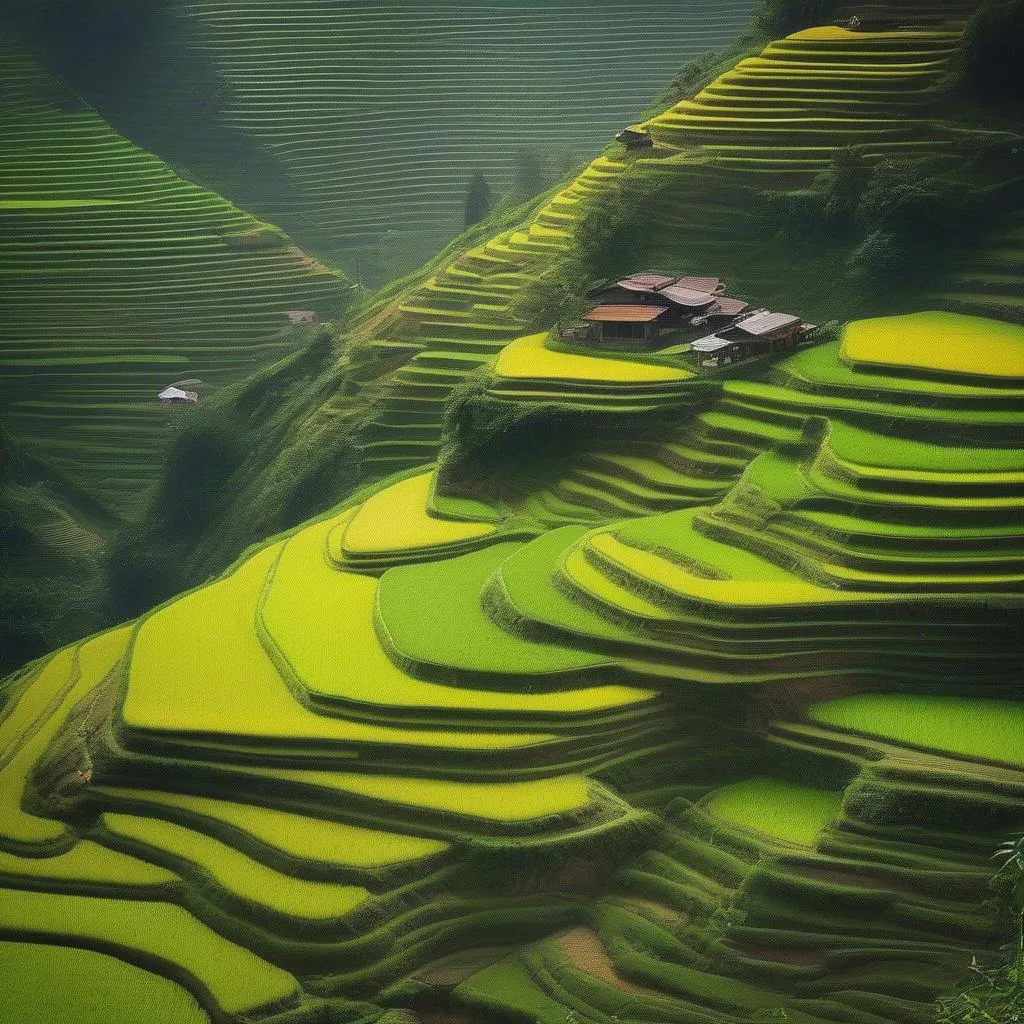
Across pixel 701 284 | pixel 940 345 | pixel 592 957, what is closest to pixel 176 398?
pixel 701 284

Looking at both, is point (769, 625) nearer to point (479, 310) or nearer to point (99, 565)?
point (479, 310)

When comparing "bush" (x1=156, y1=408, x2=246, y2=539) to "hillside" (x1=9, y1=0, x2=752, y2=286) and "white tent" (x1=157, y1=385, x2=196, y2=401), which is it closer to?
"white tent" (x1=157, y1=385, x2=196, y2=401)

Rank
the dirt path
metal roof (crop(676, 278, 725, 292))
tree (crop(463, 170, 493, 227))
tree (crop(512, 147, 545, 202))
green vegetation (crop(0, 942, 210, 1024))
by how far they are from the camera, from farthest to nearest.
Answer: tree (crop(463, 170, 493, 227))
tree (crop(512, 147, 545, 202))
metal roof (crop(676, 278, 725, 292))
the dirt path
green vegetation (crop(0, 942, 210, 1024))

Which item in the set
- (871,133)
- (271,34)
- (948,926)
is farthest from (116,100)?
(948,926)

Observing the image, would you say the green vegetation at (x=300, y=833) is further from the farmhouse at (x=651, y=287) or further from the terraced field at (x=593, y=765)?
the farmhouse at (x=651, y=287)

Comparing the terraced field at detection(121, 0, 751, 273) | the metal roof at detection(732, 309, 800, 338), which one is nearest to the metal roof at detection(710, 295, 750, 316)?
the metal roof at detection(732, 309, 800, 338)

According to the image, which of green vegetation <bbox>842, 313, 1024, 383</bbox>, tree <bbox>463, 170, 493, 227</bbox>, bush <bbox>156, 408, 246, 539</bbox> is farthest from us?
tree <bbox>463, 170, 493, 227</bbox>
